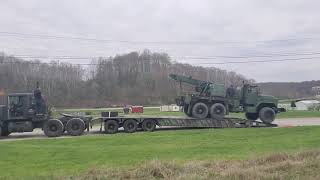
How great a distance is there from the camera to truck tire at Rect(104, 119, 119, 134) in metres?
32.0

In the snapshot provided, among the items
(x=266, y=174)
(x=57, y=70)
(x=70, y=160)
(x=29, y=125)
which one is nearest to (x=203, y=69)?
(x=57, y=70)

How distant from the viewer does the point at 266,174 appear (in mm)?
10797

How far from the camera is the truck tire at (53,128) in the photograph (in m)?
30.6

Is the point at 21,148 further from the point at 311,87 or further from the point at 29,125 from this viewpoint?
the point at 311,87

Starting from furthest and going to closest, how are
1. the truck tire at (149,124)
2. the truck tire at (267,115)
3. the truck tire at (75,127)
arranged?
the truck tire at (267,115) < the truck tire at (149,124) < the truck tire at (75,127)

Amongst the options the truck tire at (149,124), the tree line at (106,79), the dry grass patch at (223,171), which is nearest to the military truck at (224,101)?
the truck tire at (149,124)

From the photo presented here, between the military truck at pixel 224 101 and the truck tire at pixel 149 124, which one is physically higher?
the military truck at pixel 224 101

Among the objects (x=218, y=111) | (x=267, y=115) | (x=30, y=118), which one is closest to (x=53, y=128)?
(x=30, y=118)

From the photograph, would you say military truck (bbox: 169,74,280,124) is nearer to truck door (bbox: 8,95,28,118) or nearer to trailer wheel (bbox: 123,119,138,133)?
trailer wheel (bbox: 123,119,138,133)

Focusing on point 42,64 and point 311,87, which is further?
point 311,87

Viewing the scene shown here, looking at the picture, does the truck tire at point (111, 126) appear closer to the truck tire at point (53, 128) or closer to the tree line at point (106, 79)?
the truck tire at point (53, 128)

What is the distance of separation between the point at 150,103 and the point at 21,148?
79172mm

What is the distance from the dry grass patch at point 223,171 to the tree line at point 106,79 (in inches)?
2578

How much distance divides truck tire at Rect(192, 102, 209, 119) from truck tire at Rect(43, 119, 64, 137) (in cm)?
841
